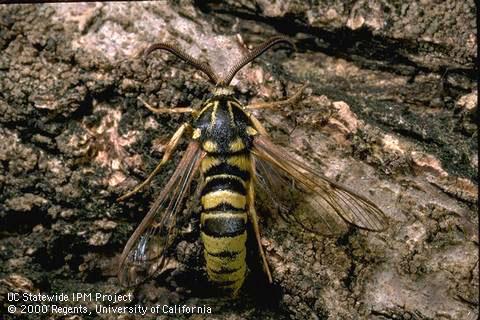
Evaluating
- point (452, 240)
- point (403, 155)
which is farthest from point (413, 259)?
point (403, 155)

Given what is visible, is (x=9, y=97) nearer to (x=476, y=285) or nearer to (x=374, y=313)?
(x=374, y=313)

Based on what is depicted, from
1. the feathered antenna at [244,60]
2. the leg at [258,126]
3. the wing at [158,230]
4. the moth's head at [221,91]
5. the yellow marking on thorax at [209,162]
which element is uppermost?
the feathered antenna at [244,60]

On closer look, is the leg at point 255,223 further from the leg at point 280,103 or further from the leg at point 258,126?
the leg at point 280,103

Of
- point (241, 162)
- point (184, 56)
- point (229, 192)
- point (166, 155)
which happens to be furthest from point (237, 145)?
point (184, 56)

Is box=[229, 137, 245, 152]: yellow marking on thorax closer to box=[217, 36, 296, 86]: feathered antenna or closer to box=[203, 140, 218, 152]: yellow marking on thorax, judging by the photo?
box=[203, 140, 218, 152]: yellow marking on thorax

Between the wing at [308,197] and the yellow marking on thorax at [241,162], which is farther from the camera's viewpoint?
the yellow marking on thorax at [241,162]

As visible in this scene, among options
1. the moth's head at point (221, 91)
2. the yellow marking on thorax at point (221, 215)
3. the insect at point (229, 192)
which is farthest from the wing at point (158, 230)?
the moth's head at point (221, 91)

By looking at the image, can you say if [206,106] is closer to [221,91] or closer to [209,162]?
[221,91]
